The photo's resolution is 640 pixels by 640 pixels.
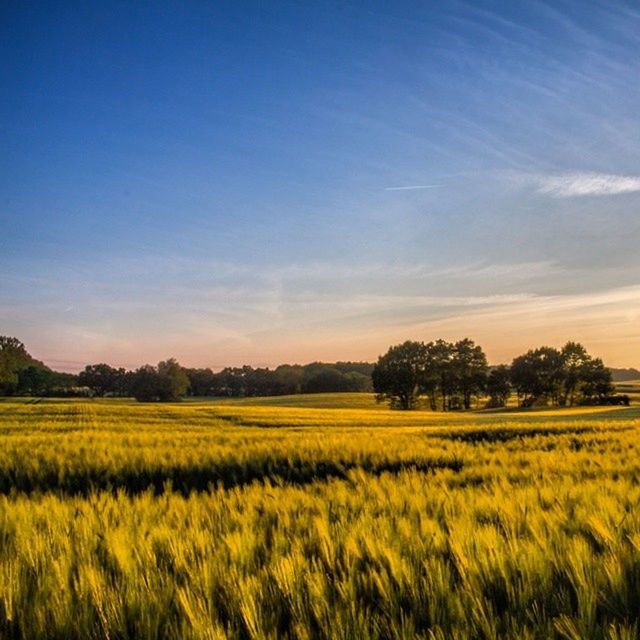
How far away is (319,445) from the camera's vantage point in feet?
33.0

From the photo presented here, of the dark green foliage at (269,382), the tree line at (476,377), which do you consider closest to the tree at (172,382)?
the dark green foliage at (269,382)

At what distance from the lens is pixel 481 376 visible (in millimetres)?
89625

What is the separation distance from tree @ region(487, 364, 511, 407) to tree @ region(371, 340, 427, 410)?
11396 mm

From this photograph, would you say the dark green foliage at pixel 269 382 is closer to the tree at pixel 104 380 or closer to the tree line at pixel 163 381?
the tree line at pixel 163 381

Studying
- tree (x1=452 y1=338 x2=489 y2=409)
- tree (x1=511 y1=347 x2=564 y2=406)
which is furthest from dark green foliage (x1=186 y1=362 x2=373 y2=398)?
tree (x1=511 y1=347 x2=564 y2=406)

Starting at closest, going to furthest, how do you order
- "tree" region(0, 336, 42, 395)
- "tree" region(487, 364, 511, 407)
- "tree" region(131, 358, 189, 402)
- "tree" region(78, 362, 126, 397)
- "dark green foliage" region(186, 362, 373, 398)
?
"tree" region(487, 364, 511, 407) < "tree" region(0, 336, 42, 395) < "tree" region(131, 358, 189, 402) < "dark green foliage" region(186, 362, 373, 398) < "tree" region(78, 362, 126, 397)

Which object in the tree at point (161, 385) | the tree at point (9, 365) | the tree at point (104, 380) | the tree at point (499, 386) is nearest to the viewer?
the tree at point (499, 386)

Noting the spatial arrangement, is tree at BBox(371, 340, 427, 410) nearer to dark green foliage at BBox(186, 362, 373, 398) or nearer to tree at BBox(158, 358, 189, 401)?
dark green foliage at BBox(186, 362, 373, 398)

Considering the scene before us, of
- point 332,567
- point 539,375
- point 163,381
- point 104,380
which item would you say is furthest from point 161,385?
point 332,567

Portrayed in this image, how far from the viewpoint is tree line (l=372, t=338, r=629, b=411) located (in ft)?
279

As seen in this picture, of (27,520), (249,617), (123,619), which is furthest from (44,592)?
(27,520)

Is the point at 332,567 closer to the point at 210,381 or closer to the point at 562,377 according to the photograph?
the point at 562,377

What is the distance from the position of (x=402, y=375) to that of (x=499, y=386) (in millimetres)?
16185

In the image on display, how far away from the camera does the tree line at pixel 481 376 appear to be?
84938 mm
